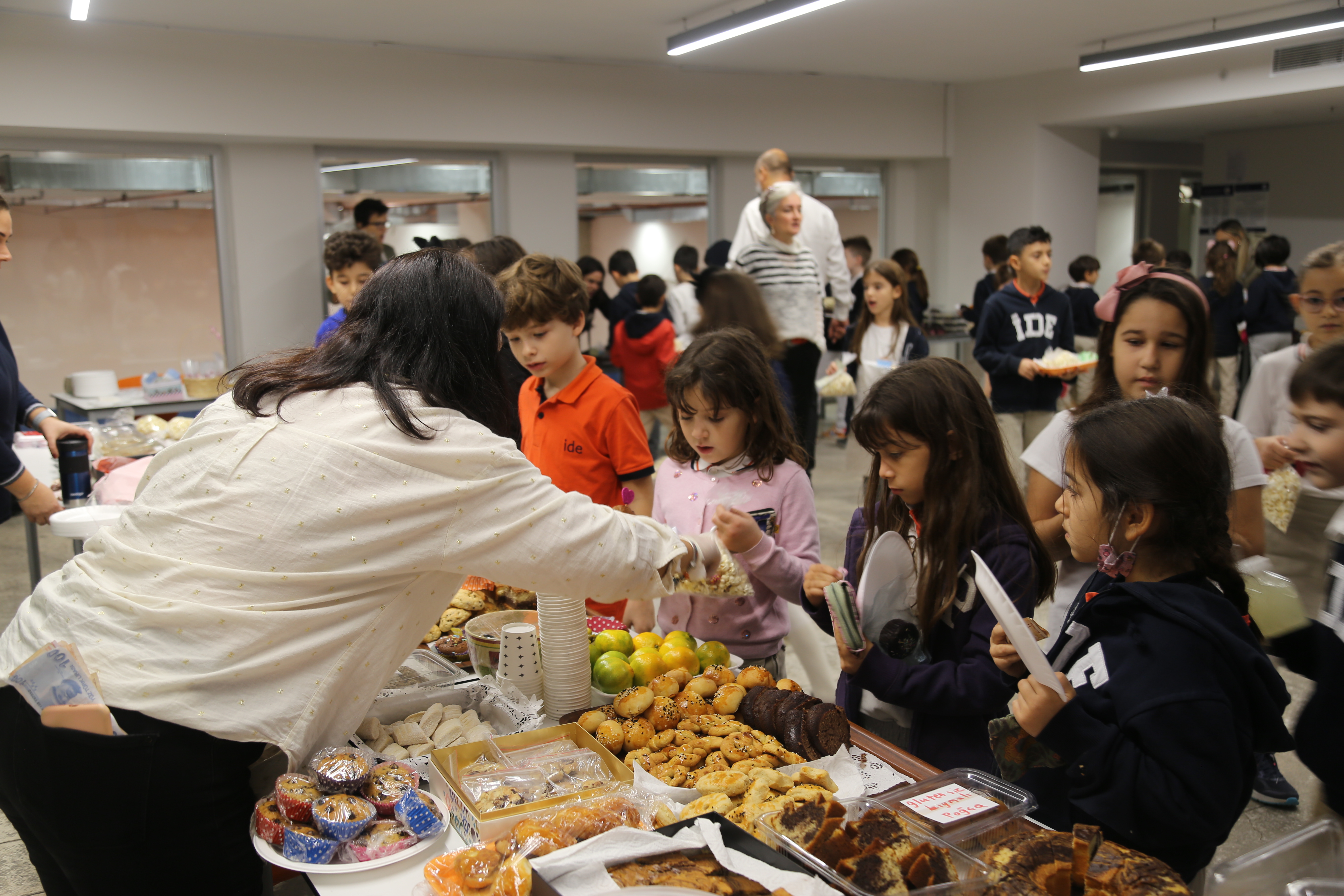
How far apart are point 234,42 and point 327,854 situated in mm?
6819

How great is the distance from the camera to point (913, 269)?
858 centimetres

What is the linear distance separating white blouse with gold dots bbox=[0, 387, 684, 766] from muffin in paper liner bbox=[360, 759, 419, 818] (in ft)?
0.37

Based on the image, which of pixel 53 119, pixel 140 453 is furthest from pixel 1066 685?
pixel 53 119

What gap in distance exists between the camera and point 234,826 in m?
1.48

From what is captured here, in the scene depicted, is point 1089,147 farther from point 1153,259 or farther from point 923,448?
point 923,448

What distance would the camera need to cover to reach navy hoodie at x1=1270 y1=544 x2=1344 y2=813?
143 cm

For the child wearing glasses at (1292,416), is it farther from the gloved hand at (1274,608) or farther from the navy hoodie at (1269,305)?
the navy hoodie at (1269,305)

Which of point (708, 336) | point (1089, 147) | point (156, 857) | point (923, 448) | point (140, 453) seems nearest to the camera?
point (156, 857)

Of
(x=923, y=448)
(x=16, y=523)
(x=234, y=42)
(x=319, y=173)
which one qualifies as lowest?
(x=16, y=523)

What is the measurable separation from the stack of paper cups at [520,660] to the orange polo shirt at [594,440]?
0.80m

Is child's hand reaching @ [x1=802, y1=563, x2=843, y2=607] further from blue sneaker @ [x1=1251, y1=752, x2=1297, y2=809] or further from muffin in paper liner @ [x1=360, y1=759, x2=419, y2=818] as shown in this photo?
blue sneaker @ [x1=1251, y1=752, x2=1297, y2=809]

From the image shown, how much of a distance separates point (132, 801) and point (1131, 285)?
92.9 inches

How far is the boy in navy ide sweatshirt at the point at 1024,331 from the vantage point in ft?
18.1

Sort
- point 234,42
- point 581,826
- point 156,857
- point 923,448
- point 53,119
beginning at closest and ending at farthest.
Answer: point 581,826 → point 156,857 → point 923,448 → point 53,119 → point 234,42
